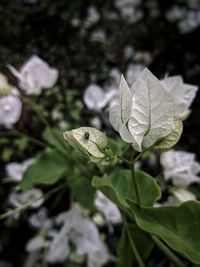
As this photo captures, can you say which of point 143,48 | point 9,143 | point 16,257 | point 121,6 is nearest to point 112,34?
point 143,48

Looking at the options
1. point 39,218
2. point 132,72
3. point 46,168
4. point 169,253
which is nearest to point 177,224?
point 169,253

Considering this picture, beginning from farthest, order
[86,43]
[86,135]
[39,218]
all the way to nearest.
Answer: [86,43] → [39,218] → [86,135]

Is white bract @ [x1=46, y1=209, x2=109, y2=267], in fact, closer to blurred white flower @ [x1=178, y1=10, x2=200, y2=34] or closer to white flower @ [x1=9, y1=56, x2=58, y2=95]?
white flower @ [x1=9, y1=56, x2=58, y2=95]

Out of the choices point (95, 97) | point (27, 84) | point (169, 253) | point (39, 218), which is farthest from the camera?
point (39, 218)

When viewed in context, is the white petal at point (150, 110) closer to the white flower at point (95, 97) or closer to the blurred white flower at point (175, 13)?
the white flower at point (95, 97)

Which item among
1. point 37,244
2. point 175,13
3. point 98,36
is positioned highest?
point 98,36

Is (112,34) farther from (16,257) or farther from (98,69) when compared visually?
(16,257)

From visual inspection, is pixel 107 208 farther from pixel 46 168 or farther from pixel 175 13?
pixel 175 13
